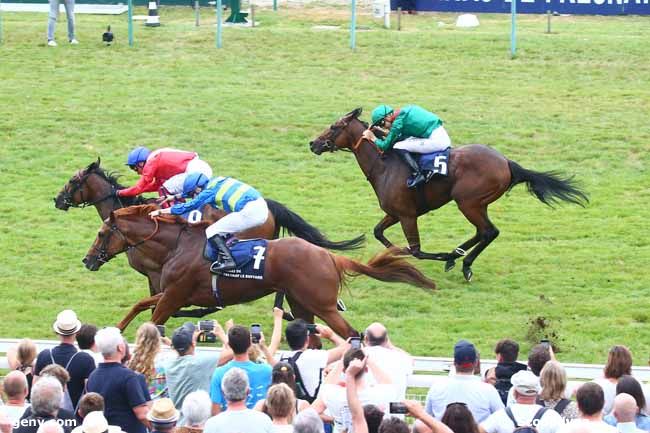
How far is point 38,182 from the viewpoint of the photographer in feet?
58.0

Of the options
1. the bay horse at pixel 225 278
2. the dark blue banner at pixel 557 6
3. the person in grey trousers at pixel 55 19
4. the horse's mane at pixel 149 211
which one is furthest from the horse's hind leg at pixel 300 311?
the dark blue banner at pixel 557 6

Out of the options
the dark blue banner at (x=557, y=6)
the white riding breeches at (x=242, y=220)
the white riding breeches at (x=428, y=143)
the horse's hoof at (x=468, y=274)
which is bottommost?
the horse's hoof at (x=468, y=274)

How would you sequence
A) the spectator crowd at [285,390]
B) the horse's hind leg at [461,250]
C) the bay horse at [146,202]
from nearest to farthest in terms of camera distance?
1. the spectator crowd at [285,390]
2. the bay horse at [146,202]
3. the horse's hind leg at [461,250]

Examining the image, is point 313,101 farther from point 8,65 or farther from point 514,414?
point 514,414

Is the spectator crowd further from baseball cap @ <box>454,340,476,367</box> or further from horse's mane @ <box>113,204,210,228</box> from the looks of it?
horse's mane @ <box>113,204,210,228</box>

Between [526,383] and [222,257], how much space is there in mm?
4557

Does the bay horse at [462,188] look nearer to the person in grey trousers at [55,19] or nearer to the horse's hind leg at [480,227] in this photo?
the horse's hind leg at [480,227]

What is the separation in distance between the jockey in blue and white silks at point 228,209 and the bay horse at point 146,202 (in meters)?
0.51

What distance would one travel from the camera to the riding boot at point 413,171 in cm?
1373

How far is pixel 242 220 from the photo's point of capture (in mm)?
10914

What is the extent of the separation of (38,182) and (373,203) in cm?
460

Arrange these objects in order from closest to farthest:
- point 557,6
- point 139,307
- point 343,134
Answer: point 139,307 < point 343,134 < point 557,6

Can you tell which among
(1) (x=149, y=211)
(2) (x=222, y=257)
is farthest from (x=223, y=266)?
(1) (x=149, y=211)

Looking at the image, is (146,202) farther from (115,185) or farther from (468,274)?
(468,274)
